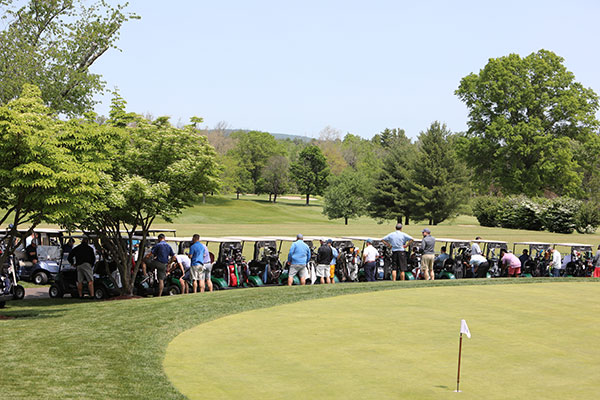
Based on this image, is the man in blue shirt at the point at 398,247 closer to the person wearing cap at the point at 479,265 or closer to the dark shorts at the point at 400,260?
the dark shorts at the point at 400,260

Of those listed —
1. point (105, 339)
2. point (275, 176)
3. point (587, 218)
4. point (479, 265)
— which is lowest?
point (105, 339)

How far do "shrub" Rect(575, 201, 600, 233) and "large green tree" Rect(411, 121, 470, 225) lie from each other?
13.4 m

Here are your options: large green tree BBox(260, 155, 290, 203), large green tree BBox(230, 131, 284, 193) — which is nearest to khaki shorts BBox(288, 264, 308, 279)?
large green tree BBox(260, 155, 290, 203)

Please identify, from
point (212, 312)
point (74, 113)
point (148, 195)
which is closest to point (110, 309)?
point (212, 312)

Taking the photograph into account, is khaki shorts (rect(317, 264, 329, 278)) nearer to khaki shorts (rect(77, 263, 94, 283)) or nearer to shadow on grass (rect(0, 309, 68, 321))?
khaki shorts (rect(77, 263, 94, 283))

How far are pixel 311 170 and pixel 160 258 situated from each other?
10078 cm

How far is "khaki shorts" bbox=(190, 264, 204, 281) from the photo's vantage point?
1917 centimetres

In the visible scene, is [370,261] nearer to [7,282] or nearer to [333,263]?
[333,263]

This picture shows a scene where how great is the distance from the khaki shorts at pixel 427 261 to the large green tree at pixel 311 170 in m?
94.9

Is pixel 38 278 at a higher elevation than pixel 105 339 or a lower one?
lower

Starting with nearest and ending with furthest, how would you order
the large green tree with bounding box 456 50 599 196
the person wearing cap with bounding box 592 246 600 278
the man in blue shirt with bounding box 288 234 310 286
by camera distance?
the man in blue shirt with bounding box 288 234 310 286 → the person wearing cap with bounding box 592 246 600 278 → the large green tree with bounding box 456 50 599 196

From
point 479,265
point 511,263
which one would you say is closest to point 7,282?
point 479,265

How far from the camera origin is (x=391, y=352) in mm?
10195

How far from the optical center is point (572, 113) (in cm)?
6303
